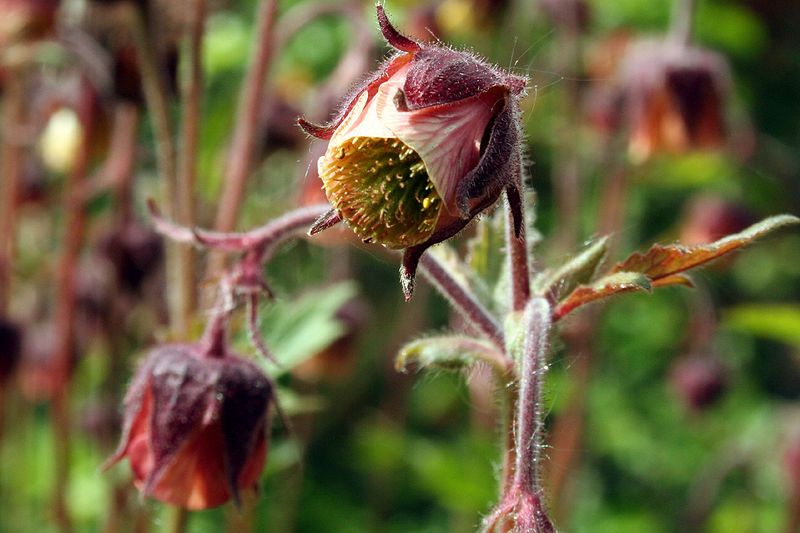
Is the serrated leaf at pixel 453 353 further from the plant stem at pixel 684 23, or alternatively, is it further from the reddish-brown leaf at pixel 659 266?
the plant stem at pixel 684 23

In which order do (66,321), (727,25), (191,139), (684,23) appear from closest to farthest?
(191,139), (66,321), (684,23), (727,25)

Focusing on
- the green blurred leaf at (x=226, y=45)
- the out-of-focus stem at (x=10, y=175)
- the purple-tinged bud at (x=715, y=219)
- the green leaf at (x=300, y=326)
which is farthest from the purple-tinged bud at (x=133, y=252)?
the purple-tinged bud at (x=715, y=219)

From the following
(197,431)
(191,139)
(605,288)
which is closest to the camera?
(605,288)

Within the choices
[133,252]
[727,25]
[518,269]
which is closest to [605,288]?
[518,269]

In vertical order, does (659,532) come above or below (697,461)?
above

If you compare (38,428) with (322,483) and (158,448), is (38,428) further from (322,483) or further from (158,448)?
(158,448)

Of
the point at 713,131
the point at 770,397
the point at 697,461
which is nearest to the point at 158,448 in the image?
the point at 713,131

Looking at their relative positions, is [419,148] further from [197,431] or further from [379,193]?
[197,431]
